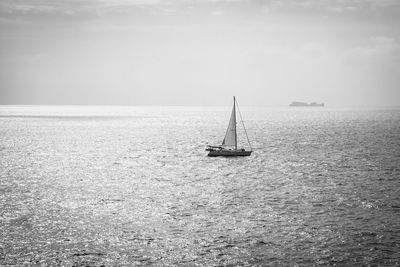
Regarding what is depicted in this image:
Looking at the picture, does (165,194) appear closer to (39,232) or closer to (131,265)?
(39,232)

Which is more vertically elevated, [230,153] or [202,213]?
[230,153]

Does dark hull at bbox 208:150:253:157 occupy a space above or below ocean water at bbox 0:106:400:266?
above

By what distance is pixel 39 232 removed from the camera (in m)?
41.4

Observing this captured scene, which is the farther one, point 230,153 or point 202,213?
point 230,153

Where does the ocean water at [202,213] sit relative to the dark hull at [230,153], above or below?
below

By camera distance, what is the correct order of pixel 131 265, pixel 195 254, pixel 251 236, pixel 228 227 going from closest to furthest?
pixel 131 265 < pixel 195 254 < pixel 251 236 < pixel 228 227

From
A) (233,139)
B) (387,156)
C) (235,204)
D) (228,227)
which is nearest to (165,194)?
(235,204)

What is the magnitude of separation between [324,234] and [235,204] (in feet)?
48.7

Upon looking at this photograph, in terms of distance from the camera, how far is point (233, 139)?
99062 mm

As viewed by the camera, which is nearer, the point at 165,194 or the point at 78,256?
the point at 78,256

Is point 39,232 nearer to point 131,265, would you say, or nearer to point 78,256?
point 78,256

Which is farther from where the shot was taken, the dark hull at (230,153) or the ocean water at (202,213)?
the dark hull at (230,153)

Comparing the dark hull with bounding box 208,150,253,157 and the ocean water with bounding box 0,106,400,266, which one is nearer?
the ocean water with bounding box 0,106,400,266

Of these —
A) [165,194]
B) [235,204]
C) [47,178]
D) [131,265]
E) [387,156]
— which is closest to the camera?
[131,265]
